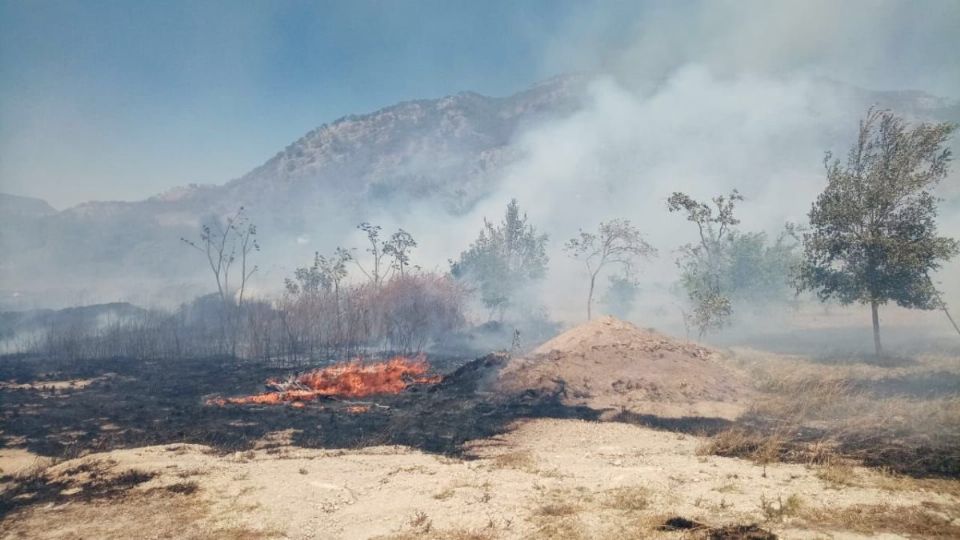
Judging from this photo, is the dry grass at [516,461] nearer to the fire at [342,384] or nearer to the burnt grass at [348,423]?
the burnt grass at [348,423]

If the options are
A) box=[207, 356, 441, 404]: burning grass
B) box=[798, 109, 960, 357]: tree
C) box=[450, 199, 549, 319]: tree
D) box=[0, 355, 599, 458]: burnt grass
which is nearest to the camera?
box=[0, 355, 599, 458]: burnt grass

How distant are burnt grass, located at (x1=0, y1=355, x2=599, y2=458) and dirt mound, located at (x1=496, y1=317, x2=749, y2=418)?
38.7 inches

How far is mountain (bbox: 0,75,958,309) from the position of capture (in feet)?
256

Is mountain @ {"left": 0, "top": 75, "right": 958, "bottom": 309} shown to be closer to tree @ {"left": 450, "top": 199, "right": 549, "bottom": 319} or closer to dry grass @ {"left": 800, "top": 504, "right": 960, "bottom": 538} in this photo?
tree @ {"left": 450, "top": 199, "right": 549, "bottom": 319}

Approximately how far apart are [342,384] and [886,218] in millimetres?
22026

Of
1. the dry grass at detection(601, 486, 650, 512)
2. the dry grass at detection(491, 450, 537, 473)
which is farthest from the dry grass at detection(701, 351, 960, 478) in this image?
the dry grass at detection(491, 450, 537, 473)

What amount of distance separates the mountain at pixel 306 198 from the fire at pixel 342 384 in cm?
4481

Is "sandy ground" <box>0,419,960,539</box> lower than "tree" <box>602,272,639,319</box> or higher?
lower

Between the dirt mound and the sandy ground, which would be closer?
the sandy ground

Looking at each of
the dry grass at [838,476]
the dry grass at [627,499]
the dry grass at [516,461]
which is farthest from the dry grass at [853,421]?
the dry grass at [516,461]

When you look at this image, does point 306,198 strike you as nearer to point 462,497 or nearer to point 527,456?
point 527,456

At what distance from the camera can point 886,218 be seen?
20.4m

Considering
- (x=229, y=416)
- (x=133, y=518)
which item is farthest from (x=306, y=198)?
(x=133, y=518)

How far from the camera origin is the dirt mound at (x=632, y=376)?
1518cm
